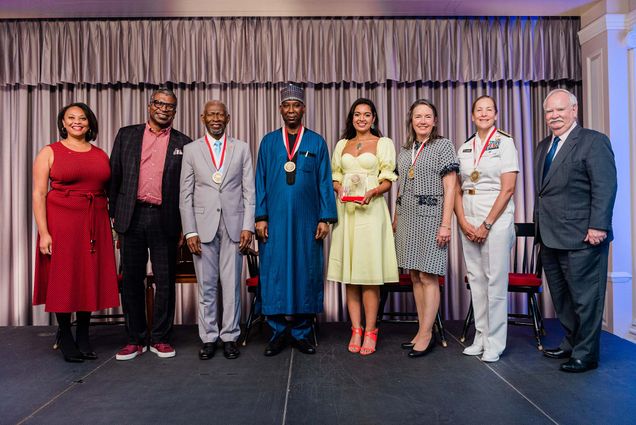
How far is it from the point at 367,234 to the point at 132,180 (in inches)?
63.0

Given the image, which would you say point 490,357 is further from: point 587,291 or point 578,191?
point 578,191

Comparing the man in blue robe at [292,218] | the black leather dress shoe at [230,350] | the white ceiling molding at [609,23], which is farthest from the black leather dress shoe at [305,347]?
the white ceiling molding at [609,23]

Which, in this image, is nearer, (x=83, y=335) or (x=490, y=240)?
(x=490, y=240)

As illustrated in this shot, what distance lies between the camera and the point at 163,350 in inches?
129

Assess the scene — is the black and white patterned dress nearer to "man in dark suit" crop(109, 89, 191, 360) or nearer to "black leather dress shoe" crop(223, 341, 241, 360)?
"black leather dress shoe" crop(223, 341, 241, 360)

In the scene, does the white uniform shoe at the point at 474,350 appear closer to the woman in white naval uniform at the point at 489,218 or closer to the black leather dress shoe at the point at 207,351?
the woman in white naval uniform at the point at 489,218

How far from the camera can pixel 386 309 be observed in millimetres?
4762

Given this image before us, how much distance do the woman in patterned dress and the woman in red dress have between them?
202 cm

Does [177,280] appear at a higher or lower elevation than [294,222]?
lower

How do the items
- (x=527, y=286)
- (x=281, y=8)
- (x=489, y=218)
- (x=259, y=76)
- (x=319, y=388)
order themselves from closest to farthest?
1. (x=319, y=388)
2. (x=489, y=218)
3. (x=527, y=286)
4. (x=281, y=8)
5. (x=259, y=76)

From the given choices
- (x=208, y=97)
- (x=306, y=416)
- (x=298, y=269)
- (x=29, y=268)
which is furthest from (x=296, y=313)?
(x=29, y=268)

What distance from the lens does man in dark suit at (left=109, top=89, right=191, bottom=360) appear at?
320cm

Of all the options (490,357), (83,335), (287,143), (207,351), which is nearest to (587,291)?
(490,357)

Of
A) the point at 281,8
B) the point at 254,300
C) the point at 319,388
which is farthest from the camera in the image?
the point at 281,8
